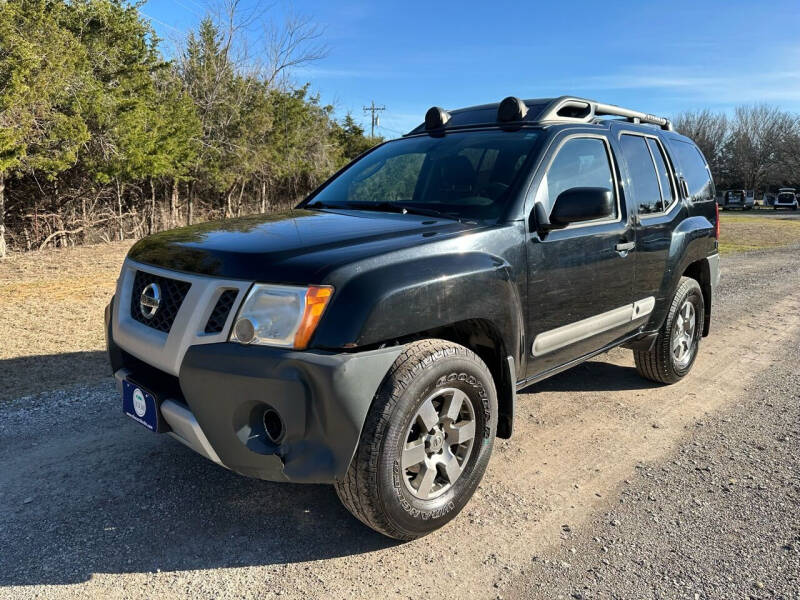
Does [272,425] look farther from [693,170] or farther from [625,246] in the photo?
[693,170]

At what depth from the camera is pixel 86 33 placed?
42.0ft

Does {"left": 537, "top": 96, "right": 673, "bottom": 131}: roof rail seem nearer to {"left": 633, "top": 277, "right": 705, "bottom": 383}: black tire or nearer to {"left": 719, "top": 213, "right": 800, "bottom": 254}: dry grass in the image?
{"left": 633, "top": 277, "right": 705, "bottom": 383}: black tire

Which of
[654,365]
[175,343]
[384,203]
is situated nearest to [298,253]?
[175,343]

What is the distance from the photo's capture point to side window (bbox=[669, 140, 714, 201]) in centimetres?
482

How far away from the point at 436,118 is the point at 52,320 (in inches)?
200

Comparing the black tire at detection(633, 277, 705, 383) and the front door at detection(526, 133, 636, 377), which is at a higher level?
the front door at detection(526, 133, 636, 377)

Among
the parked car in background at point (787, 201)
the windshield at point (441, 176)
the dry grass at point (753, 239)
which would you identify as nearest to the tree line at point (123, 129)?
the windshield at point (441, 176)

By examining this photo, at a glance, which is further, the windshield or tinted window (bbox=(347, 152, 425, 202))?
tinted window (bbox=(347, 152, 425, 202))

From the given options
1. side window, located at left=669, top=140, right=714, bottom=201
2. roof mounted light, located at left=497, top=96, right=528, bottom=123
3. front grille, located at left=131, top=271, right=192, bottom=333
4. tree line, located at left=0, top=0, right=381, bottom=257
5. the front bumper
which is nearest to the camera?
the front bumper

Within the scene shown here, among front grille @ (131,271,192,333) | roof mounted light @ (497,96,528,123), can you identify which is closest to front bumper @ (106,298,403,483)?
front grille @ (131,271,192,333)

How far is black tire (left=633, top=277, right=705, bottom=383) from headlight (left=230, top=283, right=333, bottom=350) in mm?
3245

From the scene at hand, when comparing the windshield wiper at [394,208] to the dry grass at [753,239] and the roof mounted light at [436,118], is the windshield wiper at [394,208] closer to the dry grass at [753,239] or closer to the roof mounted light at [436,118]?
the roof mounted light at [436,118]

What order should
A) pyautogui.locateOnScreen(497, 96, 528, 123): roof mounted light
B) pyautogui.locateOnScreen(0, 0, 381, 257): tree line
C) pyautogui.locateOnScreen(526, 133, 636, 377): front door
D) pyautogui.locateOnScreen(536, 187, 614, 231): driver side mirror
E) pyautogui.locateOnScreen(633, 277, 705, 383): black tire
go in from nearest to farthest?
1. pyautogui.locateOnScreen(536, 187, 614, 231): driver side mirror
2. pyautogui.locateOnScreen(526, 133, 636, 377): front door
3. pyautogui.locateOnScreen(497, 96, 528, 123): roof mounted light
4. pyautogui.locateOnScreen(633, 277, 705, 383): black tire
5. pyautogui.locateOnScreen(0, 0, 381, 257): tree line

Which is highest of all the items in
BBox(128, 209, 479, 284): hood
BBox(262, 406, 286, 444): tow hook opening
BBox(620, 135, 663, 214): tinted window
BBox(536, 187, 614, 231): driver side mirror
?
BBox(620, 135, 663, 214): tinted window
